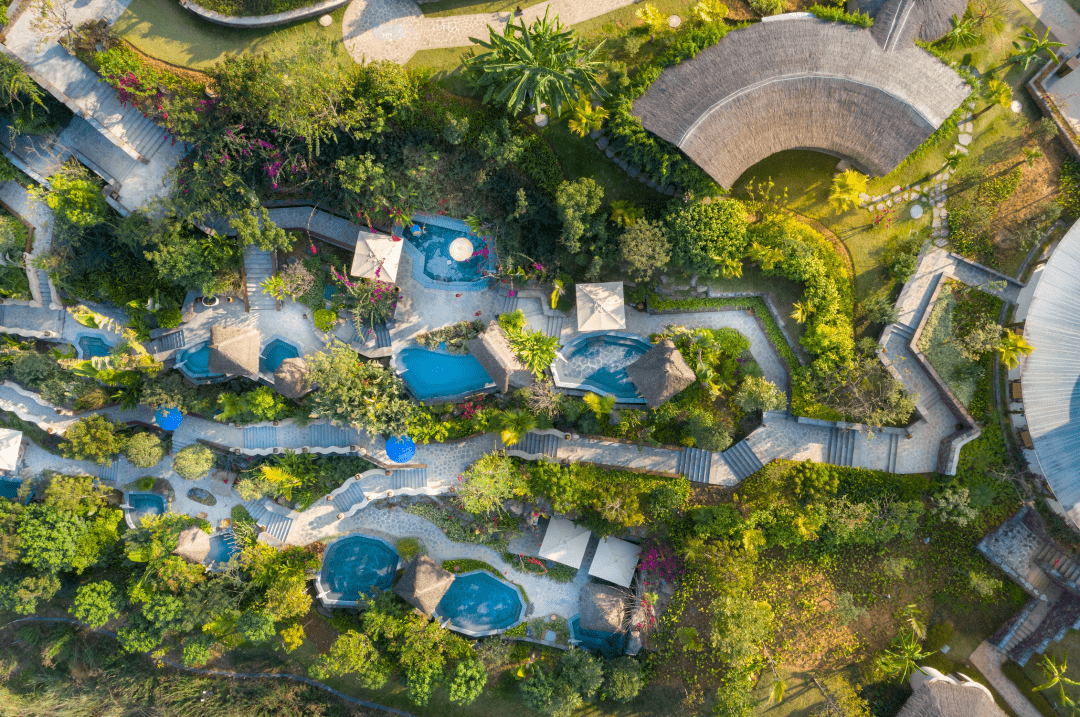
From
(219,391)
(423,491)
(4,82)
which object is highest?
(4,82)

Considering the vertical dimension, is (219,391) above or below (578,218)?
below

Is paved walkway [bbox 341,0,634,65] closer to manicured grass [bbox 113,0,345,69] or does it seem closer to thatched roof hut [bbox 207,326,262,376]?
manicured grass [bbox 113,0,345,69]

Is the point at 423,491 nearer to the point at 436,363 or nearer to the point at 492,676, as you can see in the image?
the point at 436,363

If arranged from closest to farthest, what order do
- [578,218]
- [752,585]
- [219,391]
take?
[578,218] < [752,585] < [219,391]

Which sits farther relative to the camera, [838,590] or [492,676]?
[492,676]

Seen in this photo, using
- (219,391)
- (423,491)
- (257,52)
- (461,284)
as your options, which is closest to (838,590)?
(423,491)

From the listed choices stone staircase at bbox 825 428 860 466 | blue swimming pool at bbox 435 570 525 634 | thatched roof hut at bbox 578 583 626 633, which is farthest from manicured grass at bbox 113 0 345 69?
stone staircase at bbox 825 428 860 466

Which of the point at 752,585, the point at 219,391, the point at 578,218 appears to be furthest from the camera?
the point at 219,391

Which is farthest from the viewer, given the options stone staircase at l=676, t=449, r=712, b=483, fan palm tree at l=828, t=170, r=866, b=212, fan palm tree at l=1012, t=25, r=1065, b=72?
stone staircase at l=676, t=449, r=712, b=483
